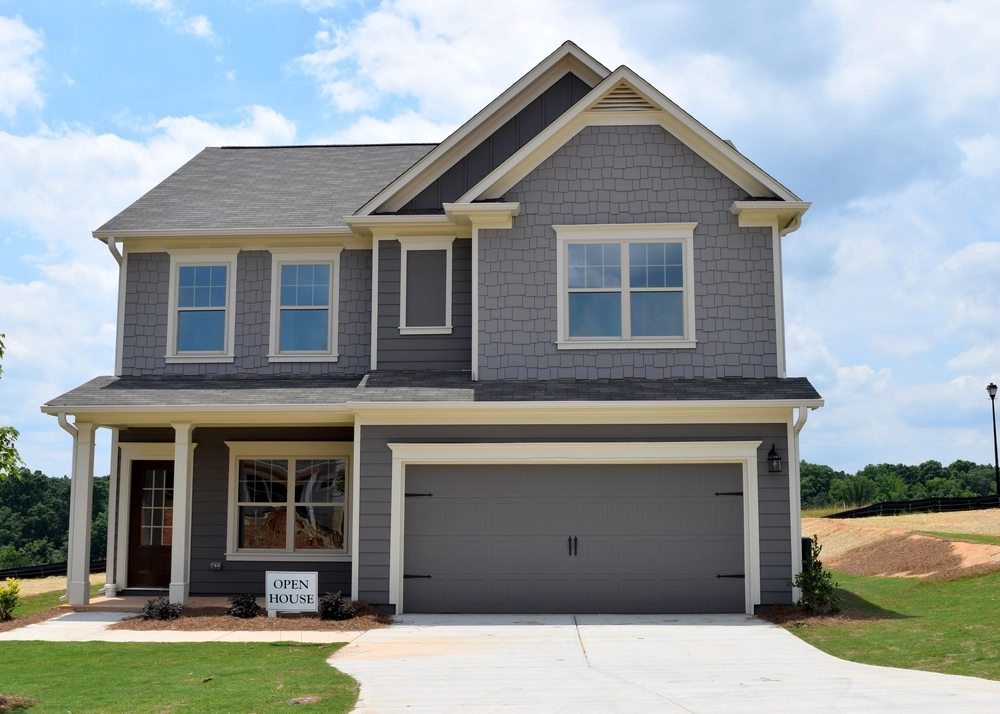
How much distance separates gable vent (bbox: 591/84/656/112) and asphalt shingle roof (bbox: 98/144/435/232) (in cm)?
476

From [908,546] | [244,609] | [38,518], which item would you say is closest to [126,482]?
[244,609]

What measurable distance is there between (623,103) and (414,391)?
5.53 metres

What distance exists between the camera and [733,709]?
311 inches

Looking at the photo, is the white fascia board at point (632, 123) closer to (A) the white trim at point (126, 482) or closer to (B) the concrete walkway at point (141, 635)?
(B) the concrete walkway at point (141, 635)

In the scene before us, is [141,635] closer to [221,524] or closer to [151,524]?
[221,524]

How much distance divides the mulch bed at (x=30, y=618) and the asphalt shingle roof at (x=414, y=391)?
118 inches

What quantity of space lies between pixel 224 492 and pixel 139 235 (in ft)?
15.1

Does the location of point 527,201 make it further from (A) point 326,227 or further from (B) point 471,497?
(B) point 471,497

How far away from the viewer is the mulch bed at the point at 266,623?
1266 cm

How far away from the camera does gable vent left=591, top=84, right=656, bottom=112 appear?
49.6 feet

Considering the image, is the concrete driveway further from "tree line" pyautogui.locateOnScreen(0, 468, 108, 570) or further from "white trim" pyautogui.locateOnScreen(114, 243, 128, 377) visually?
"tree line" pyautogui.locateOnScreen(0, 468, 108, 570)

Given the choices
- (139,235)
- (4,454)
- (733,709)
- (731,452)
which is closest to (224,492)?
(139,235)

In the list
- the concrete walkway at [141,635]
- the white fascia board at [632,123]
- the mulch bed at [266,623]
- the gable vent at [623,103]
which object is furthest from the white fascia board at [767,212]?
the concrete walkway at [141,635]

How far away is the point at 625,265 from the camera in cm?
1489
